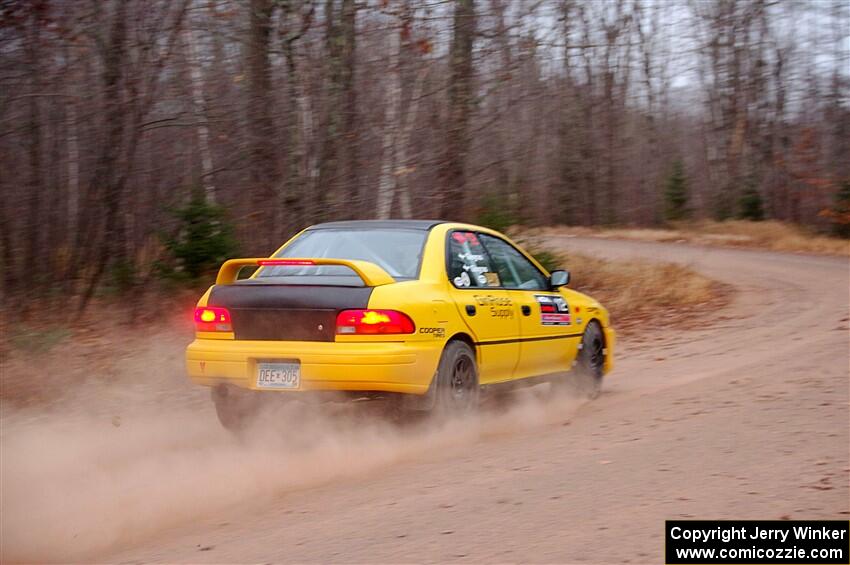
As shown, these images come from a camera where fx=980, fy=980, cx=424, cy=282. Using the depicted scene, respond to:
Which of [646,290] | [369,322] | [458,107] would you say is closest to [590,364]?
[369,322]

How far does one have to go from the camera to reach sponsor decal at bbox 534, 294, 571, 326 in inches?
341

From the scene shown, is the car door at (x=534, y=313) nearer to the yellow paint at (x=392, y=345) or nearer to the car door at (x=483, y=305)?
the car door at (x=483, y=305)

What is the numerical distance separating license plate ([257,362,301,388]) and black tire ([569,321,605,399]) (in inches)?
133

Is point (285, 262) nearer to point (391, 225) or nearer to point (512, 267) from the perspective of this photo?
point (391, 225)

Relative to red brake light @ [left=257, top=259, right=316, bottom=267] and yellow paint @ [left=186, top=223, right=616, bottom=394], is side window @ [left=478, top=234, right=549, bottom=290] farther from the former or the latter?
red brake light @ [left=257, top=259, right=316, bottom=267]

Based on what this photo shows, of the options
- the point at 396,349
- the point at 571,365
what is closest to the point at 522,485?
the point at 396,349

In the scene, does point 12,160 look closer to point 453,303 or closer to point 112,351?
point 112,351

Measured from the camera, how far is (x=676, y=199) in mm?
42500

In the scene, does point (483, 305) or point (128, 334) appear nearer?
point (483, 305)

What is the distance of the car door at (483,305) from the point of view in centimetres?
758

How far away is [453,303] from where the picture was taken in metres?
7.36

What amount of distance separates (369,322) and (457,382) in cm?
101

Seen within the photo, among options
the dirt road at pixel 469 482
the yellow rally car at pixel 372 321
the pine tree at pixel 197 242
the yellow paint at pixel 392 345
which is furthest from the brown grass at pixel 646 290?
the yellow paint at pixel 392 345

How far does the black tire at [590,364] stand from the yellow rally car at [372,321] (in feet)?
3.26
